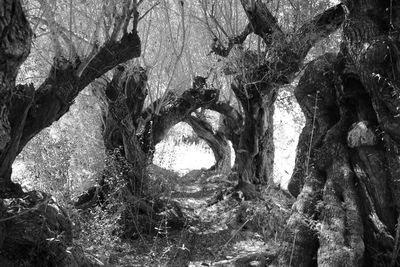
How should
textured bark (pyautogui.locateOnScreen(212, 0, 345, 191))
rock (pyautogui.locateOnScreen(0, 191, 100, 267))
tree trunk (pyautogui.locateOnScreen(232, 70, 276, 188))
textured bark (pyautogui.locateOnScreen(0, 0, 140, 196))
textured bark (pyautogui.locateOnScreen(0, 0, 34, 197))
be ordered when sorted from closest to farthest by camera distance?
textured bark (pyautogui.locateOnScreen(0, 0, 34, 197)) < textured bark (pyautogui.locateOnScreen(0, 0, 140, 196)) < rock (pyautogui.locateOnScreen(0, 191, 100, 267)) < textured bark (pyautogui.locateOnScreen(212, 0, 345, 191)) < tree trunk (pyautogui.locateOnScreen(232, 70, 276, 188))

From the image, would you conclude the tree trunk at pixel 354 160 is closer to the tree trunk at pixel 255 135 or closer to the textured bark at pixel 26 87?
the textured bark at pixel 26 87

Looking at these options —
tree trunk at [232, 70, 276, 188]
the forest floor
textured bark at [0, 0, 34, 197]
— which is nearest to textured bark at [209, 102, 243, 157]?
tree trunk at [232, 70, 276, 188]

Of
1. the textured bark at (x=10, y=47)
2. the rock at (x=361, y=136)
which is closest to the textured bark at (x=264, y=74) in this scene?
the rock at (x=361, y=136)

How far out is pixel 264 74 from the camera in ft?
30.9

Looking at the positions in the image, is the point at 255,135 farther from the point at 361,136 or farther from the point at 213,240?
the point at 361,136

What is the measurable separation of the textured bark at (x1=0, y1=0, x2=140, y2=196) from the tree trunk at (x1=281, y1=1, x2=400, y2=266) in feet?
9.39

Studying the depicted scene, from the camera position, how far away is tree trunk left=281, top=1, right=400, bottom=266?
4.52 metres

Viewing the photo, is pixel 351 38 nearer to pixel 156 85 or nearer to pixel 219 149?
pixel 156 85

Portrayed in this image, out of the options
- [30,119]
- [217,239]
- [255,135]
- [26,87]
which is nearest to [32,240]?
[30,119]

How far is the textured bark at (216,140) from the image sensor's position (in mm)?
14587

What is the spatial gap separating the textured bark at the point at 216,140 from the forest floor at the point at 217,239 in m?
3.29

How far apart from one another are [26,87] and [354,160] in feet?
13.2

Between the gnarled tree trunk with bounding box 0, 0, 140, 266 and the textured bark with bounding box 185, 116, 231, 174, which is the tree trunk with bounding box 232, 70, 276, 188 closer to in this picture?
the textured bark with bounding box 185, 116, 231, 174

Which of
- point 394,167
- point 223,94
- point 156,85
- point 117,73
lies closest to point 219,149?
point 223,94
